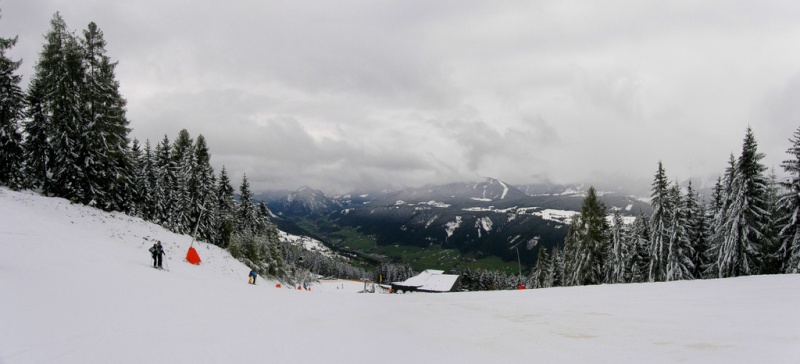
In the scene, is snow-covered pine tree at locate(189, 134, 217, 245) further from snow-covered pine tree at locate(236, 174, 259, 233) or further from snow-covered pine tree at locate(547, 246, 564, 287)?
snow-covered pine tree at locate(547, 246, 564, 287)

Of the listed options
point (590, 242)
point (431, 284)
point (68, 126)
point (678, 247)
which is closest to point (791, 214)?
point (678, 247)

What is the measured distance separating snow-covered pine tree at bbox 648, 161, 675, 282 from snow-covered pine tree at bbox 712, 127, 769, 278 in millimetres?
5563

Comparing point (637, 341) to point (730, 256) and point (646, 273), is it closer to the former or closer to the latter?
point (730, 256)

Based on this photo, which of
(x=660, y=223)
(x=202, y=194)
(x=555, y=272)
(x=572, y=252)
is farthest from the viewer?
(x=555, y=272)

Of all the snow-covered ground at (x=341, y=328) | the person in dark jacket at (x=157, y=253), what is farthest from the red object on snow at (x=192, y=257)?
the snow-covered ground at (x=341, y=328)

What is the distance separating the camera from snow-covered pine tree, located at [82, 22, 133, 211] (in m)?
30.9

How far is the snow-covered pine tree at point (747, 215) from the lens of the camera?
94.9 feet

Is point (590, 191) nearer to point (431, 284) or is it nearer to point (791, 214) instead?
point (791, 214)

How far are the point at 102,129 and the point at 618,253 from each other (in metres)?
53.7

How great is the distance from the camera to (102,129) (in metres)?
31.8

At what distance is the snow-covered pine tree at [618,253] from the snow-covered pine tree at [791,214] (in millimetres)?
14385

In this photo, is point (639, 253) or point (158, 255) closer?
point (158, 255)

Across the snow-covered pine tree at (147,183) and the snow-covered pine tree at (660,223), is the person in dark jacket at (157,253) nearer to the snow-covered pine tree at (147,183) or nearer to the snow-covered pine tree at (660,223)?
the snow-covered pine tree at (147,183)

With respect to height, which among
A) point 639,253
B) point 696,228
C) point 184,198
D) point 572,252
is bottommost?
point 572,252
